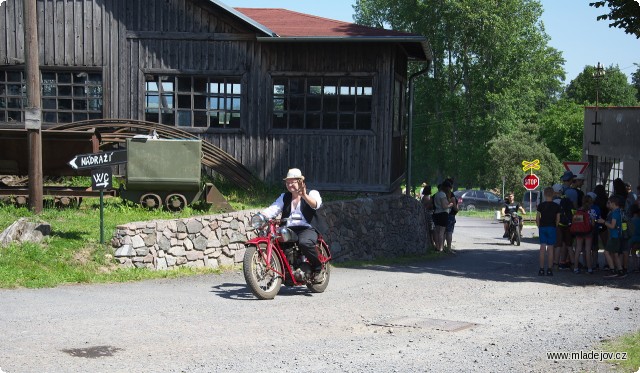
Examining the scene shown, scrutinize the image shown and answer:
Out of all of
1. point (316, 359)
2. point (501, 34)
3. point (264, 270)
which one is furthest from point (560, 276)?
point (501, 34)

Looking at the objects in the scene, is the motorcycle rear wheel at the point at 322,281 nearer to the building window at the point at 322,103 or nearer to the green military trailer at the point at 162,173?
the green military trailer at the point at 162,173

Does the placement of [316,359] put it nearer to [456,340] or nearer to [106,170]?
[456,340]

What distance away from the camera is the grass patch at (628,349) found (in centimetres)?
786

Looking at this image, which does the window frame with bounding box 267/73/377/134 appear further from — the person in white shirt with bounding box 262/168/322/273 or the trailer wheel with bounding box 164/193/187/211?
the person in white shirt with bounding box 262/168/322/273

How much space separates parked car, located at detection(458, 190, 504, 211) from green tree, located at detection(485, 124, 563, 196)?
6.85ft

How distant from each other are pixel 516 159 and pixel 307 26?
40.6 metres

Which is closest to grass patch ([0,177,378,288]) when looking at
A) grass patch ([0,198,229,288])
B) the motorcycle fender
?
grass patch ([0,198,229,288])

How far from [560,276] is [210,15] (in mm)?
10445

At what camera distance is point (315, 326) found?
9.66 metres

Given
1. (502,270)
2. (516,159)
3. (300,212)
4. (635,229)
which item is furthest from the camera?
(516,159)

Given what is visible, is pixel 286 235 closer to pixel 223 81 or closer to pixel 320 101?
pixel 320 101

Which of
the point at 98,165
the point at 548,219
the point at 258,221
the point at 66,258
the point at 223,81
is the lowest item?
the point at 66,258

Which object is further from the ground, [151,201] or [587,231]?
[151,201]

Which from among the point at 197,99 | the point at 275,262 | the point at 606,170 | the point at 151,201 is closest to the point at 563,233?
the point at 275,262
